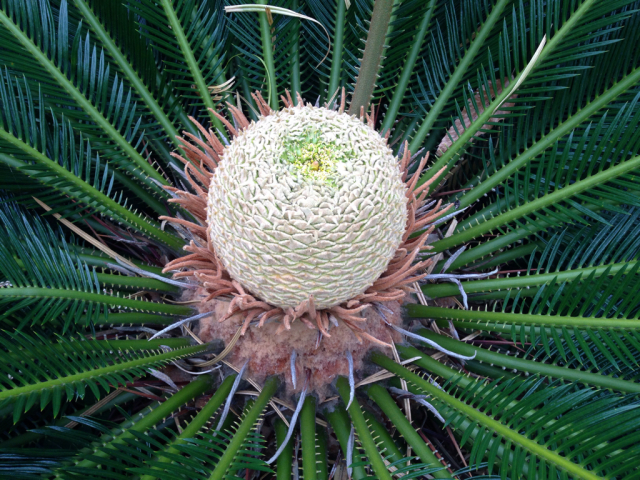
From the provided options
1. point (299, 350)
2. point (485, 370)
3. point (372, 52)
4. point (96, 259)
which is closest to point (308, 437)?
point (299, 350)

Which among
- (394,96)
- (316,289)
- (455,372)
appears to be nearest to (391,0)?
(394,96)

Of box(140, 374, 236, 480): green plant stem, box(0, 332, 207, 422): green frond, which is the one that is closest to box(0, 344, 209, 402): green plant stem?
box(0, 332, 207, 422): green frond

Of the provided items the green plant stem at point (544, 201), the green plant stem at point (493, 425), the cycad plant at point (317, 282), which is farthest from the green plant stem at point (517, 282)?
the green plant stem at point (493, 425)

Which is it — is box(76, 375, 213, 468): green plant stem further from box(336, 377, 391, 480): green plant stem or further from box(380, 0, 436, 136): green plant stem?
box(380, 0, 436, 136): green plant stem

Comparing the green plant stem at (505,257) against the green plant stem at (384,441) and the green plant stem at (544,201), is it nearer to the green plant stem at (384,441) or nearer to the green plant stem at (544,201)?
the green plant stem at (544,201)

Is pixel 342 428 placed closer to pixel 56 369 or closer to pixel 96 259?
pixel 56 369

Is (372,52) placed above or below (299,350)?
above

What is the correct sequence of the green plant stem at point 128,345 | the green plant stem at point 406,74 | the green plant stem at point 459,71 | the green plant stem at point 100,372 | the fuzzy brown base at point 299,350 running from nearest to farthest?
the green plant stem at point 100,372 → the green plant stem at point 128,345 → the fuzzy brown base at point 299,350 → the green plant stem at point 459,71 → the green plant stem at point 406,74
